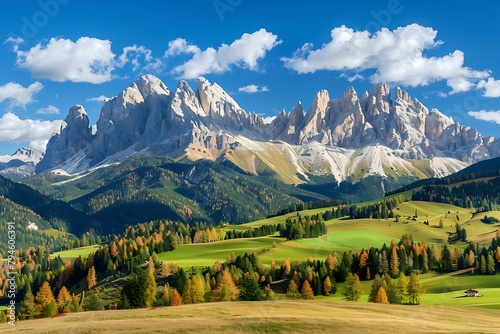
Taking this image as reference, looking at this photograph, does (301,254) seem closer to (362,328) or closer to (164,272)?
(164,272)

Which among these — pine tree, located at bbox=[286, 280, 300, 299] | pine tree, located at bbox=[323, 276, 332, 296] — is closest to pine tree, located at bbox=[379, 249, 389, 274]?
pine tree, located at bbox=[323, 276, 332, 296]

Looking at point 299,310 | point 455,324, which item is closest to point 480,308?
point 455,324

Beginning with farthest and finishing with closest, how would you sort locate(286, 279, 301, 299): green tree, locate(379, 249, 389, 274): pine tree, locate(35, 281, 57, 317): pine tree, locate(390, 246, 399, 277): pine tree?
1. locate(390, 246, 399, 277): pine tree
2. locate(379, 249, 389, 274): pine tree
3. locate(286, 279, 301, 299): green tree
4. locate(35, 281, 57, 317): pine tree

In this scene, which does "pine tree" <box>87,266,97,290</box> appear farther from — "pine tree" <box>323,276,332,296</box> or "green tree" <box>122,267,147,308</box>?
"pine tree" <box>323,276,332,296</box>

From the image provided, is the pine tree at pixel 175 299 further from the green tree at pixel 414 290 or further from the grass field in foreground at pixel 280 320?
the green tree at pixel 414 290

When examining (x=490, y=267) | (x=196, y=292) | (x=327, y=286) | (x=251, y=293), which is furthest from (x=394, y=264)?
(x=196, y=292)

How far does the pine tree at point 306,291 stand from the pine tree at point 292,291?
1723 mm

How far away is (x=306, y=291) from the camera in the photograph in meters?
125

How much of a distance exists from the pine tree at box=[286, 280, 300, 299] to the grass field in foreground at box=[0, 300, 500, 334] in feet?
133

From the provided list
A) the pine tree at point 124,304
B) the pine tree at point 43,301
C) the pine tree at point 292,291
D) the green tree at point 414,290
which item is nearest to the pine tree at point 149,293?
the pine tree at point 124,304

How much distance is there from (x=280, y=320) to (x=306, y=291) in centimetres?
5969

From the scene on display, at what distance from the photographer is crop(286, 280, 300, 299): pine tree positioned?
419ft

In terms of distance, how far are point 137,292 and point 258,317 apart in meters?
57.6

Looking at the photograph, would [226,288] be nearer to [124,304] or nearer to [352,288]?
[124,304]
